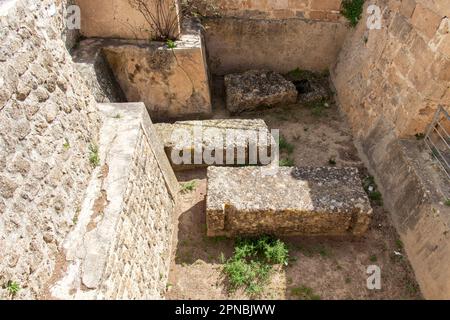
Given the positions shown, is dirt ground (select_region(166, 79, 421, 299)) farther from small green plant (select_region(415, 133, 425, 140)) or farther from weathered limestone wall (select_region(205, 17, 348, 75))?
weathered limestone wall (select_region(205, 17, 348, 75))

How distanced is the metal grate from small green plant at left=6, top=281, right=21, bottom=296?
14.5ft

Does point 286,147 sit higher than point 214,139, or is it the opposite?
point 214,139

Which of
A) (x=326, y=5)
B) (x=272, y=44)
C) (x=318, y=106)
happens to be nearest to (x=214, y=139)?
(x=318, y=106)

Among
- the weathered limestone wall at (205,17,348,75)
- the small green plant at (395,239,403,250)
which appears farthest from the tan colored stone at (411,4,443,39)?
the small green plant at (395,239,403,250)

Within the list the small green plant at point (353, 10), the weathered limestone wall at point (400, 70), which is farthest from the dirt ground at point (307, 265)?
the small green plant at point (353, 10)

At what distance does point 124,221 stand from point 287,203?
6.57ft

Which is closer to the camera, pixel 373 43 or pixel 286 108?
pixel 373 43

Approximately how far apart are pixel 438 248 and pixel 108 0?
5420 mm

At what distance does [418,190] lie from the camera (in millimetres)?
3947

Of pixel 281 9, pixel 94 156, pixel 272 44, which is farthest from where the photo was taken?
pixel 272 44

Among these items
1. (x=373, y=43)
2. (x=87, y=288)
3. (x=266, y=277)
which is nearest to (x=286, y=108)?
(x=373, y=43)

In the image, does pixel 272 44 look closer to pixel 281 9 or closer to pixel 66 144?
pixel 281 9

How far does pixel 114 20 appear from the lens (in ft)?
16.7
